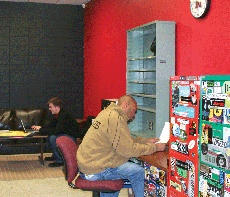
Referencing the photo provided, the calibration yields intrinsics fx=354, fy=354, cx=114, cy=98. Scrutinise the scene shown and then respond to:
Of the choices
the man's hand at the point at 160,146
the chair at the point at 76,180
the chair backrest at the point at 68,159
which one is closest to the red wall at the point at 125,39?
the man's hand at the point at 160,146

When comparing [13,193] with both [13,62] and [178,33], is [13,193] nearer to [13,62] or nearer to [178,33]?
[178,33]

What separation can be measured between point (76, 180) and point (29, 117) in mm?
4385

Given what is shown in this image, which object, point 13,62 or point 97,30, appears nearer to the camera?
point 97,30

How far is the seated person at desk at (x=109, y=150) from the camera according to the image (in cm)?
318

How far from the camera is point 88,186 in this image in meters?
3.22

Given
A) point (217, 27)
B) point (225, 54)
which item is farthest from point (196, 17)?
point (225, 54)

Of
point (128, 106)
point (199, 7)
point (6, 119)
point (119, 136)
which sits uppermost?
point (199, 7)

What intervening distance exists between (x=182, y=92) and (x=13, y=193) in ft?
10.5

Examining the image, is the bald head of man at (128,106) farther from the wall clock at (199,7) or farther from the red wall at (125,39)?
the wall clock at (199,7)

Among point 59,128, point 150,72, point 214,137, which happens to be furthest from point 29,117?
point 214,137

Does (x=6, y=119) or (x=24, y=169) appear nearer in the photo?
(x=24, y=169)

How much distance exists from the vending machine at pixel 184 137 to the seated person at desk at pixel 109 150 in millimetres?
432

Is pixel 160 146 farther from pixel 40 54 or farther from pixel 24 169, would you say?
pixel 40 54

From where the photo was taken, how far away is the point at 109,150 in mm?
3252
